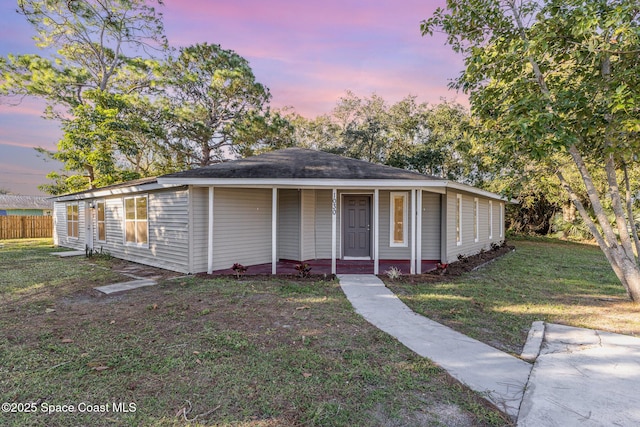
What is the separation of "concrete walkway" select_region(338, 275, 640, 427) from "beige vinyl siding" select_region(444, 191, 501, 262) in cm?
538

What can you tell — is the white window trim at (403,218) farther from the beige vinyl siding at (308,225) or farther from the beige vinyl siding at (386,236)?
the beige vinyl siding at (308,225)

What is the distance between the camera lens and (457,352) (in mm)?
3512

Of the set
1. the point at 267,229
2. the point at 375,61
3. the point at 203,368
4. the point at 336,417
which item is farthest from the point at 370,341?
the point at 375,61

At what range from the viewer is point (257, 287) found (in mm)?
6438

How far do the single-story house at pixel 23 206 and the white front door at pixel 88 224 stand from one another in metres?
20.7

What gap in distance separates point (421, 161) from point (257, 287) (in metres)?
14.8

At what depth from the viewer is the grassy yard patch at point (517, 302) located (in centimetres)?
438

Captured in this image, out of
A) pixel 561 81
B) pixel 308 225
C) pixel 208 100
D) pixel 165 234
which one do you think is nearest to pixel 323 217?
pixel 308 225

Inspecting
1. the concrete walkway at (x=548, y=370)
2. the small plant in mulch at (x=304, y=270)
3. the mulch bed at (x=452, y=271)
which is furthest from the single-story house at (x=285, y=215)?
the concrete walkway at (x=548, y=370)

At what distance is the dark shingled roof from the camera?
7426 mm

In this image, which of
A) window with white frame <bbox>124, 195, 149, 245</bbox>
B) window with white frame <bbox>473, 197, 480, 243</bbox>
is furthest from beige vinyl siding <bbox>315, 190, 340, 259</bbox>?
window with white frame <bbox>473, 197, 480, 243</bbox>

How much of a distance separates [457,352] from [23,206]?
37978mm

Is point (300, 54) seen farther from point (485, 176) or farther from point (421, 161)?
point (485, 176)

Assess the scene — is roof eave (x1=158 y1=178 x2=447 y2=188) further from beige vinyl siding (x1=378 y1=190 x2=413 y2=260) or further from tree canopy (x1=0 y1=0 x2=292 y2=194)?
tree canopy (x1=0 y1=0 x2=292 y2=194)
